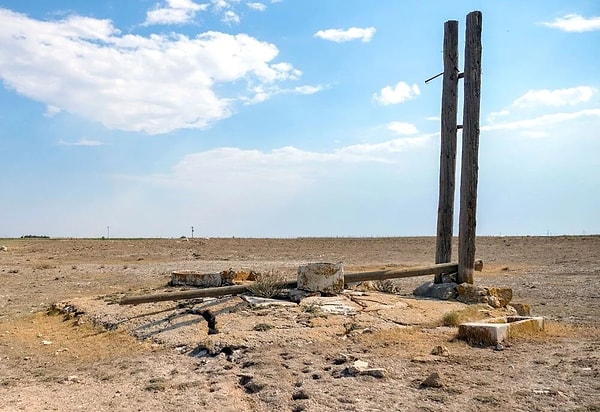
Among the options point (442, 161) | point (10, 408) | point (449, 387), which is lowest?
point (10, 408)

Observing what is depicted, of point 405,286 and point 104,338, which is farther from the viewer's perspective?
point 405,286

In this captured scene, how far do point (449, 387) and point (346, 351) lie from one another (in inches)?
68.8

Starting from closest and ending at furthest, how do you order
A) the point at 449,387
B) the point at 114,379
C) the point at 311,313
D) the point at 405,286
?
the point at 449,387
the point at 114,379
the point at 311,313
the point at 405,286

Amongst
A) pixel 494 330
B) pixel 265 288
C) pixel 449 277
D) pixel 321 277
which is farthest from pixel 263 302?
pixel 449 277

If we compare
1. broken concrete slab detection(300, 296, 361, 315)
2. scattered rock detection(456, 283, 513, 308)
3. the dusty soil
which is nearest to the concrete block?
broken concrete slab detection(300, 296, 361, 315)

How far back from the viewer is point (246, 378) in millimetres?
6395

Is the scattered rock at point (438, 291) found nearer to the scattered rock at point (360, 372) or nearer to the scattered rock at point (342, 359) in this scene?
the scattered rock at point (342, 359)

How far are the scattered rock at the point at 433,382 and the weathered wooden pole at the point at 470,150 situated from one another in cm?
546

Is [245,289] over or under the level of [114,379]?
over

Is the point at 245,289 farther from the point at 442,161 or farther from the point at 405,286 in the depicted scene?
the point at 405,286

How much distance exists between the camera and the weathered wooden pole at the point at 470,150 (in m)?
11.1

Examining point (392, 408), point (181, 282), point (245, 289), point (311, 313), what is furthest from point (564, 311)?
point (181, 282)

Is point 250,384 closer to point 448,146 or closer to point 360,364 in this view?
point 360,364

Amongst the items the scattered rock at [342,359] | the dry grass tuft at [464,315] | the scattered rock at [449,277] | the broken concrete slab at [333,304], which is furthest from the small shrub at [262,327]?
the scattered rock at [449,277]
